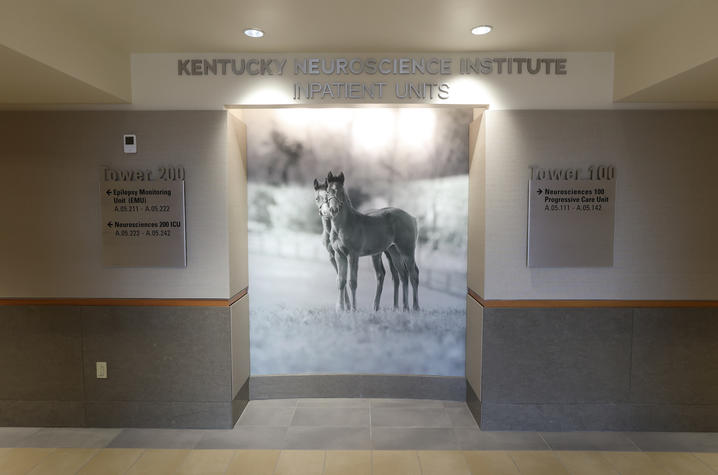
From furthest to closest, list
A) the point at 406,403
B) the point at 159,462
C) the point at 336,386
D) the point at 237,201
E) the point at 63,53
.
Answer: the point at 336,386, the point at 406,403, the point at 237,201, the point at 159,462, the point at 63,53

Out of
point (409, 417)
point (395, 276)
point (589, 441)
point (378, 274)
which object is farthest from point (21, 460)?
point (589, 441)

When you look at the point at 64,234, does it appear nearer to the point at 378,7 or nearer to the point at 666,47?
the point at 378,7

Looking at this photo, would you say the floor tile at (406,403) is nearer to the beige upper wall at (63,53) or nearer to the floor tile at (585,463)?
the floor tile at (585,463)

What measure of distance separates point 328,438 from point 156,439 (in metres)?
1.37


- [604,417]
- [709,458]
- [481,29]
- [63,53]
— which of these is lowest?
[709,458]

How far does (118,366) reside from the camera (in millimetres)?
3656

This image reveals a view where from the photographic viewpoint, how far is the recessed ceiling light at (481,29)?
302cm

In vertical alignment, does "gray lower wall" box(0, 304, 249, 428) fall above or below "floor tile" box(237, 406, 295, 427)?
above

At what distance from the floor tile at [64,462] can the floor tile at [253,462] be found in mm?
1095

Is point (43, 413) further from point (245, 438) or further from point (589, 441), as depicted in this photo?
point (589, 441)

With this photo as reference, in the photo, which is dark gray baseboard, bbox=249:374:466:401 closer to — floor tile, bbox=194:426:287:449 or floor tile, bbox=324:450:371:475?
floor tile, bbox=194:426:287:449

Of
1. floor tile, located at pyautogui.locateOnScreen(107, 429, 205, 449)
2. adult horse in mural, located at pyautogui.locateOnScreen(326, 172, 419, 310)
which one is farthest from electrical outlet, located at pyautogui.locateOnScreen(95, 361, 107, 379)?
adult horse in mural, located at pyautogui.locateOnScreen(326, 172, 419, 310)

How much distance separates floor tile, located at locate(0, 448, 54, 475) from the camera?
3.11 metres

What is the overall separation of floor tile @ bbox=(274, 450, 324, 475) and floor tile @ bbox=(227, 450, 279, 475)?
2.1 inches
